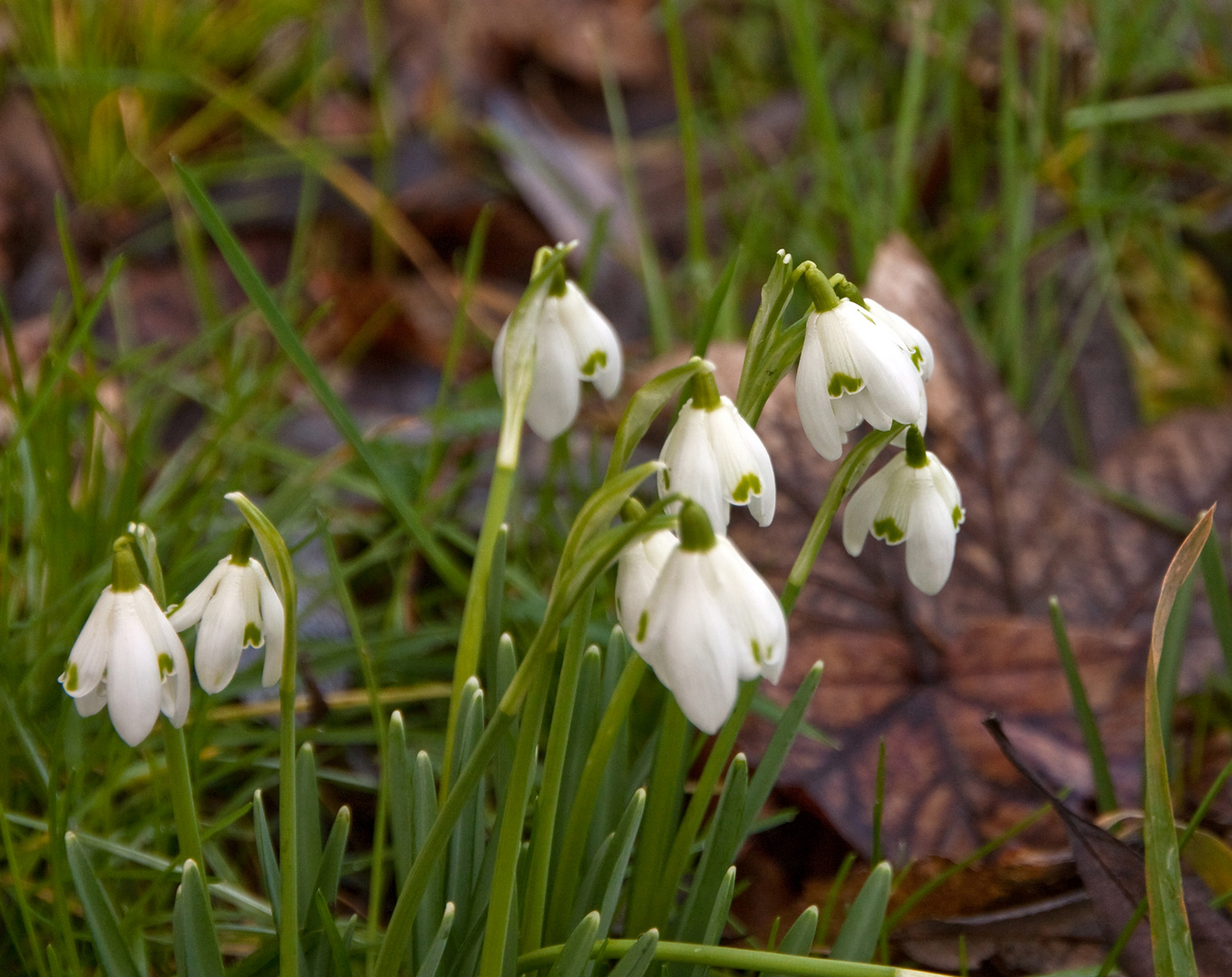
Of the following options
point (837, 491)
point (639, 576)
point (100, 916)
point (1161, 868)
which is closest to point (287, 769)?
point (100, 916)

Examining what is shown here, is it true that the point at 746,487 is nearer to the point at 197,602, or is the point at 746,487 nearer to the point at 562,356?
the point at 562,356

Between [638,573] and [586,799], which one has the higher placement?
[638,573]

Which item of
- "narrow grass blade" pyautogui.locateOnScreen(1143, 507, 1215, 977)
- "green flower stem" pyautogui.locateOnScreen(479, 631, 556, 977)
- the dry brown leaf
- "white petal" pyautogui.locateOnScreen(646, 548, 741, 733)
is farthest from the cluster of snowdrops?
the dry brown leaf

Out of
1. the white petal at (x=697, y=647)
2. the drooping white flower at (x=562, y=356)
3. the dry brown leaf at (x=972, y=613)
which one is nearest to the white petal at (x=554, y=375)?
the drooping white flower at (x=562, y=356)

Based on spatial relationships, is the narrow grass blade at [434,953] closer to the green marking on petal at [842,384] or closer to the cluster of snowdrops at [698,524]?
the cluster of snowdrops at [698,524]

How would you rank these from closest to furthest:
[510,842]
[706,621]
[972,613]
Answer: [706,621] < [510,842] < [972,613]

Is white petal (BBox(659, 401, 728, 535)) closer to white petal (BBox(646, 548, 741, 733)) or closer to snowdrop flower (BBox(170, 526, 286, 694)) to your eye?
white petal (BBox(646, 548, 741, 733))
